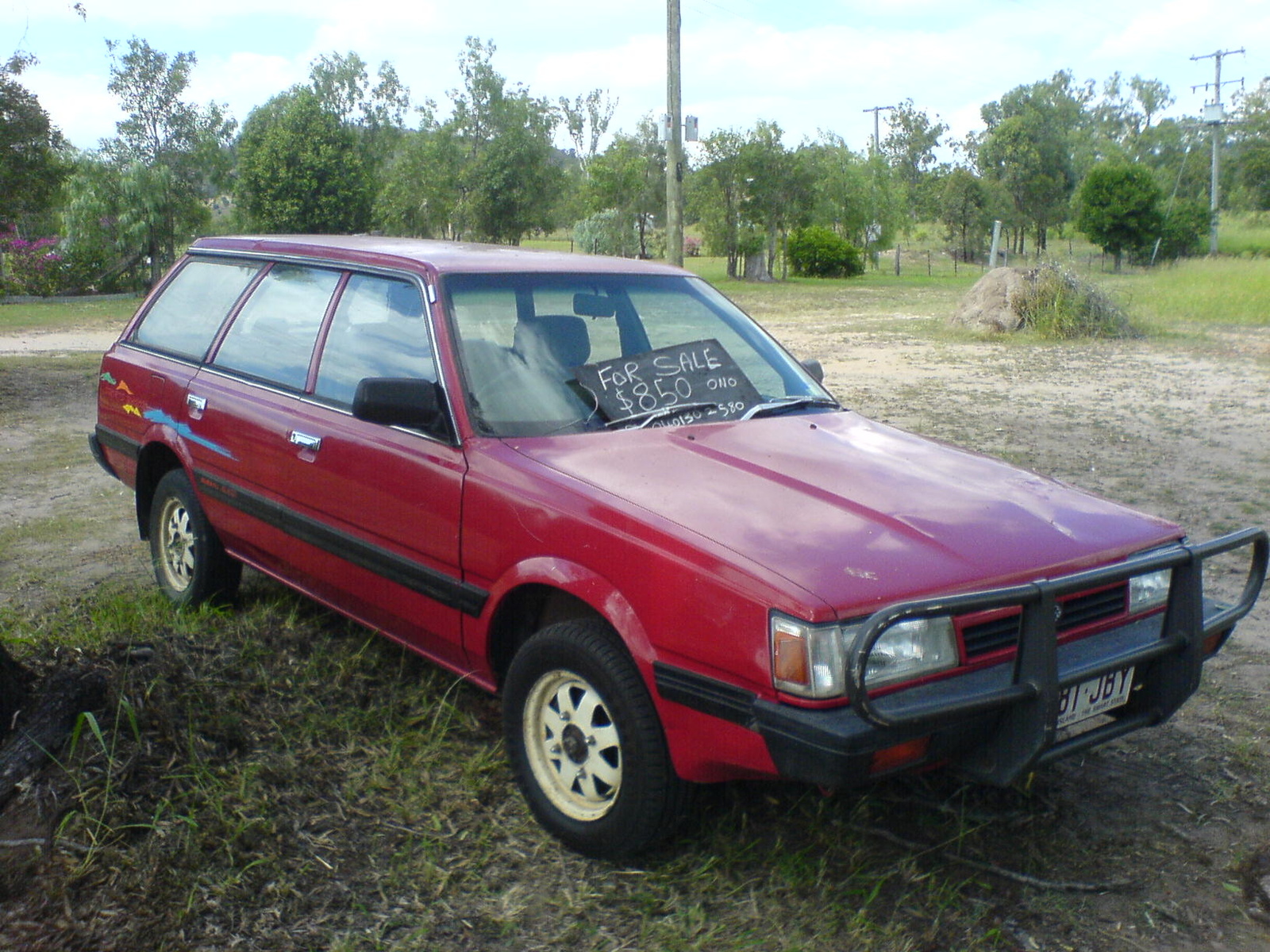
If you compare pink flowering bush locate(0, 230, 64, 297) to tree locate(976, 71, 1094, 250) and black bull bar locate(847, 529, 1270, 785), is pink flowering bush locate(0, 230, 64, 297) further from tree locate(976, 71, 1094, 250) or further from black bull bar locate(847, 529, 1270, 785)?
tree locate(976, 71, 1094, 250)

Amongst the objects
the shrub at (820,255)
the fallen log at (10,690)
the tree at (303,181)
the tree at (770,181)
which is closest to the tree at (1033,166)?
the shrub at (820,255)

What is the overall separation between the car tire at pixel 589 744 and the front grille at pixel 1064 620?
76cm

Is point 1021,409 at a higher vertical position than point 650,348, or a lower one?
lower

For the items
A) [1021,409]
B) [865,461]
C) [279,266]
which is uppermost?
[279,266]

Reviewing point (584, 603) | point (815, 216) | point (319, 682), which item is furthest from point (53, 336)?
point (815, 216)

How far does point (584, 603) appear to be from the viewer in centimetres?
304

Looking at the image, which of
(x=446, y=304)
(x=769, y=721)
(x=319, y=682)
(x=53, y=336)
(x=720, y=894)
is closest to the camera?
(x=769, y=721)

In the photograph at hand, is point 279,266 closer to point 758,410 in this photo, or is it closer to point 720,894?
point 758,410

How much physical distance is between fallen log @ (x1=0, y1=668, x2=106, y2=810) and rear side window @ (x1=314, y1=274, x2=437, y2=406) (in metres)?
1.19

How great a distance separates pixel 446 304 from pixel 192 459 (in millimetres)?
1566

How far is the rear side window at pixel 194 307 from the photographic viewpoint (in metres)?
4.75

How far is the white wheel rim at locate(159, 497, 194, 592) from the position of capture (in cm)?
479

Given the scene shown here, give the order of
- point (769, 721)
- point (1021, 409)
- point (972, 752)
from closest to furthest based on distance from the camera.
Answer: point (769, 721) < point (972, 752) < point (1021, 409)

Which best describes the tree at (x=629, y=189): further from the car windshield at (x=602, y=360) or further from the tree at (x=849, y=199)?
the car windshield at (x=602, y=360)
